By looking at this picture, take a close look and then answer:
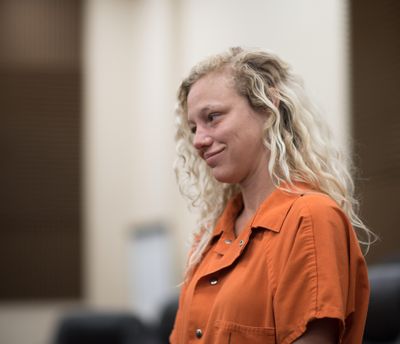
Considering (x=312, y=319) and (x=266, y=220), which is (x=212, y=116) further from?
(x=312, y=319)

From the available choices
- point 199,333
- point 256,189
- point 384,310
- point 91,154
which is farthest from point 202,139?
point 91,154

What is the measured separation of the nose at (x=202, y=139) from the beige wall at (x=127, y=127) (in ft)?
14.7

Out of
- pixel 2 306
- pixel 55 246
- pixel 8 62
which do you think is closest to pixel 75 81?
pixel 8 62

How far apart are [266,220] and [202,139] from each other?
25 cm

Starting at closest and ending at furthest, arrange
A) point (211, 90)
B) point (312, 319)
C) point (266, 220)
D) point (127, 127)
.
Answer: point (312, 319)
point (266, 220)
point (211, 90)
point (127, 127)

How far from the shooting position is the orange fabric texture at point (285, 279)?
1.39 metres

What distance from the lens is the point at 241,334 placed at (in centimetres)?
145

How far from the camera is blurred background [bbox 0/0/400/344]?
6750 mm

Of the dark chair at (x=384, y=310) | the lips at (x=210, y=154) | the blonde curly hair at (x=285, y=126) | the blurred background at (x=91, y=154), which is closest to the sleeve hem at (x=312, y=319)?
the blonde curly hair at (x=285, y=126)

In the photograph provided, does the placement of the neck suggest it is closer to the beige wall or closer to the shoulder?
the shoulder

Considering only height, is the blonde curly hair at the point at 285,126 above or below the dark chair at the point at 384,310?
above

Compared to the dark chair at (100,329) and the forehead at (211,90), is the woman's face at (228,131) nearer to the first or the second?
the forehead at (211,90)

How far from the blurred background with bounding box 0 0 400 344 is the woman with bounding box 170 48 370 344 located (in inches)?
180

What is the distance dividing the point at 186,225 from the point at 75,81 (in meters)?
2.04
